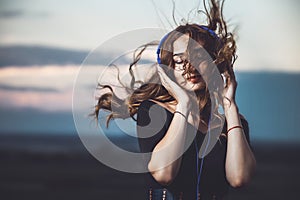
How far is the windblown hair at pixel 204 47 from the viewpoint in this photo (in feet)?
13.1

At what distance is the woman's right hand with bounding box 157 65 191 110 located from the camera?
3953 millimetres

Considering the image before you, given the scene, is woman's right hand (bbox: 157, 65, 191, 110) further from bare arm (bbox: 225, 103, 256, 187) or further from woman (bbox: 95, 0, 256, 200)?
bare arm (bbox: 225, 103, 256, 187)

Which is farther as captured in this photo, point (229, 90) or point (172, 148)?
point (229, 90)

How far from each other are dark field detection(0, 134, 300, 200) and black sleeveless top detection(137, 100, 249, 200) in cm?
10

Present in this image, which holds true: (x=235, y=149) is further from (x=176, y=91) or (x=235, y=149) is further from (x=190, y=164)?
(x=176, y=91)

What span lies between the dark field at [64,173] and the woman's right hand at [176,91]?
44 centimetres

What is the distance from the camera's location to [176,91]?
13.0 feet

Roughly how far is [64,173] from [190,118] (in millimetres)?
745

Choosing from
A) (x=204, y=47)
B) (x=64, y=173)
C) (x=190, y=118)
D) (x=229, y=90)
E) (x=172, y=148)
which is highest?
(x=204, y=47)

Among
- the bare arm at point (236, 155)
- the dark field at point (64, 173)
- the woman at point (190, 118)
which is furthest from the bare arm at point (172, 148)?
the bare arm at point (236, 155)

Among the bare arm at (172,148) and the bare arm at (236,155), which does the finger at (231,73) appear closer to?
the bare arm at (236,155)

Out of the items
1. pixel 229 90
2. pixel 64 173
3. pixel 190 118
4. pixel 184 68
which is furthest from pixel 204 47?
pixel 64 173

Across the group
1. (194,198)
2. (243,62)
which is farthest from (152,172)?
(243,62)

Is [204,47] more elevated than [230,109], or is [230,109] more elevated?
[204,47]
